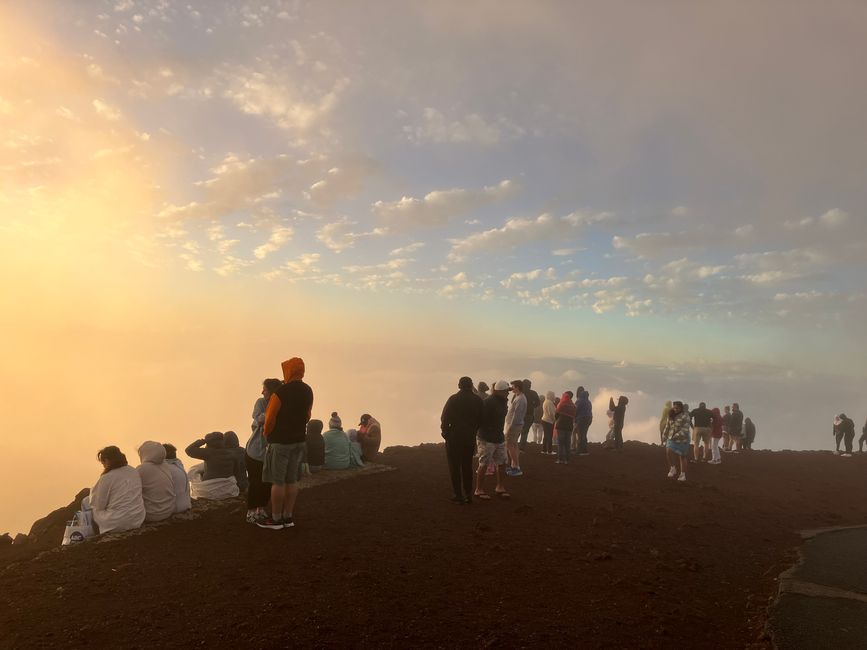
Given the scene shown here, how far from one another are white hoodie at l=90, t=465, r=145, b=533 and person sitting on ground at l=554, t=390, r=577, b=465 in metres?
12.4

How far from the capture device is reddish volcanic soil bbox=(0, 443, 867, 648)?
20.2 ft

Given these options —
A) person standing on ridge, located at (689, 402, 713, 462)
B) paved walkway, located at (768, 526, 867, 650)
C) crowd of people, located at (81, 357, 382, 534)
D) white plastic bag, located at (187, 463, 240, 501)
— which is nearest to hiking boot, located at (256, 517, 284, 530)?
crowd of people, located at (81, 357, 382, 534)

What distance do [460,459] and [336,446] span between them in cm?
487

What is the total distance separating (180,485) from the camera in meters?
10.7

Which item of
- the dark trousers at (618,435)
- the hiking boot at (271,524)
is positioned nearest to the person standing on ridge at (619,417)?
the dark trousers at (618,435)

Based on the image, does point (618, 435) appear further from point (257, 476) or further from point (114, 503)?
point (114, 503)

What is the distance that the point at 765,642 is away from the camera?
6.15 meters

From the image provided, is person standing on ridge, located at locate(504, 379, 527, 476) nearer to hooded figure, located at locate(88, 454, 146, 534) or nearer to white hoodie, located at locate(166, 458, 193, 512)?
white hoodie, located at locate(166, 458, 193, 512)

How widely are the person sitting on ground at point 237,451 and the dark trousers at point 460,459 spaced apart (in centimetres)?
428

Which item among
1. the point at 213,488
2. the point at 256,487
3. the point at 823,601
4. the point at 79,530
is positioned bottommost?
the point at 823,601

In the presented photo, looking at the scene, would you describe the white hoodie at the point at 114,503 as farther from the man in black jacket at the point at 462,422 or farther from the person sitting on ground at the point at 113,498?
the man in black jacket at the point at 462,422

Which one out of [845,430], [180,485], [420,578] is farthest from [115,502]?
[845,430]

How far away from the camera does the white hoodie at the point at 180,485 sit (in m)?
10.6

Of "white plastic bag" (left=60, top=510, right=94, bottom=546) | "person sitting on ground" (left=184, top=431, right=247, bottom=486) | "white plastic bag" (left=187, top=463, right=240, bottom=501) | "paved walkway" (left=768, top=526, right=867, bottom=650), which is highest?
"person sitting on ground" (left=184, top=431, right=247, bottom=486)
